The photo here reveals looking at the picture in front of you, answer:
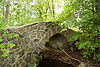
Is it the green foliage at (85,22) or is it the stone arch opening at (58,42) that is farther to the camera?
the stone arch opening at (58,42)

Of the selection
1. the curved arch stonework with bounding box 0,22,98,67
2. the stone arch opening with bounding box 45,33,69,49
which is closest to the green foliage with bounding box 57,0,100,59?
the curved arch stonework with bounding box 0,22,98,67

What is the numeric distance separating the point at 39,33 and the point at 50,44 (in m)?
0.88

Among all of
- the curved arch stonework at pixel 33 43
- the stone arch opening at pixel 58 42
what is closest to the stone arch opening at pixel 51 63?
the curved arch stonework at pixel 33 43

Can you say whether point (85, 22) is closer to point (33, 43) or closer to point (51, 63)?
point (33, 43)

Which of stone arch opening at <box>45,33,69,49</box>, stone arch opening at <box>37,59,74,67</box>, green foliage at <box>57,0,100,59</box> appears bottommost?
stone arch opening at <box>37,59,74,67</box>

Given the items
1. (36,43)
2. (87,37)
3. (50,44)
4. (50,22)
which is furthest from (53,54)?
(87,37)

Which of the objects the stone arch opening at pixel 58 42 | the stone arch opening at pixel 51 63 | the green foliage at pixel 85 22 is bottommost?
the stone arch opening at pixel 51 63

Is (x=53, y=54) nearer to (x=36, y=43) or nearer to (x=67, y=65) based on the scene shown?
(x=67, y=65)

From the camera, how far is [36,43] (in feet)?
11.7

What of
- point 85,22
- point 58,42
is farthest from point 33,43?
point 85,22

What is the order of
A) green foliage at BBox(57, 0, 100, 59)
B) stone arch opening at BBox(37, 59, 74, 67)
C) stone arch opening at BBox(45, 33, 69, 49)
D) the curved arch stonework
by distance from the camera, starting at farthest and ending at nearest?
stone arch opening at BBox(37, 59, 74, 67) → stone arch opening at BBox(45, 33, 69, 49) → the curved arch stonework → green foliage at BBox(57, 0, 100, 59)

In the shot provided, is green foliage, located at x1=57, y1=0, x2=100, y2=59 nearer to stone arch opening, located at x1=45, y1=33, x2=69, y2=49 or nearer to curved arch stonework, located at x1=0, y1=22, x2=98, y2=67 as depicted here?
curved arch stonework, located at x1=0, y1=22, x2=98, y2=67

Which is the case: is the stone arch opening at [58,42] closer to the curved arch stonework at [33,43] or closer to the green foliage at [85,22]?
the curved arch stonework at [33,43]

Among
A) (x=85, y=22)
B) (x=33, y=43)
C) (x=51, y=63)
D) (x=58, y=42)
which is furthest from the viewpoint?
(x=51, y=63)
